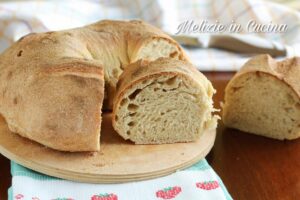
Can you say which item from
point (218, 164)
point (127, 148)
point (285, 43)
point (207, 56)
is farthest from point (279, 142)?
point (285, 43)

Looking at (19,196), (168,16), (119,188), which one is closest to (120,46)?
(119,188)

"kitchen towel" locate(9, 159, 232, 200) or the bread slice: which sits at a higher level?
the bread slice

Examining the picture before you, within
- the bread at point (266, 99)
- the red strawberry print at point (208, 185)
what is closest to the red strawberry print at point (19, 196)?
the red strawberry print at point (208, 185)

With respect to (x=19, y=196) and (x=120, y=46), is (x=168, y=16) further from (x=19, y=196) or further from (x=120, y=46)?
(x=19, y=196)

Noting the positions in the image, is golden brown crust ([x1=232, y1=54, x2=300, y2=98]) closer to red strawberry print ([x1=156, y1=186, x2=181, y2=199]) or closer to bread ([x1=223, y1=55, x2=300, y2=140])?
bread ([x1=223, y1=55, x2=300, y2=140])

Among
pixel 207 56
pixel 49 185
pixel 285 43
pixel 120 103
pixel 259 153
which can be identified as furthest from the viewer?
pixel 285 43

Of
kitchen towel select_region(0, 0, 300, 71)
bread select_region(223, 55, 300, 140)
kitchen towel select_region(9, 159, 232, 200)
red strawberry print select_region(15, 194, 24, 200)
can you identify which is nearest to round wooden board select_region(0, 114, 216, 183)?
kitchen towel select_region(9, 159, 232, 200)

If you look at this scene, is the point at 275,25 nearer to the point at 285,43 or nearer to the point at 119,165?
the point at 285,43
